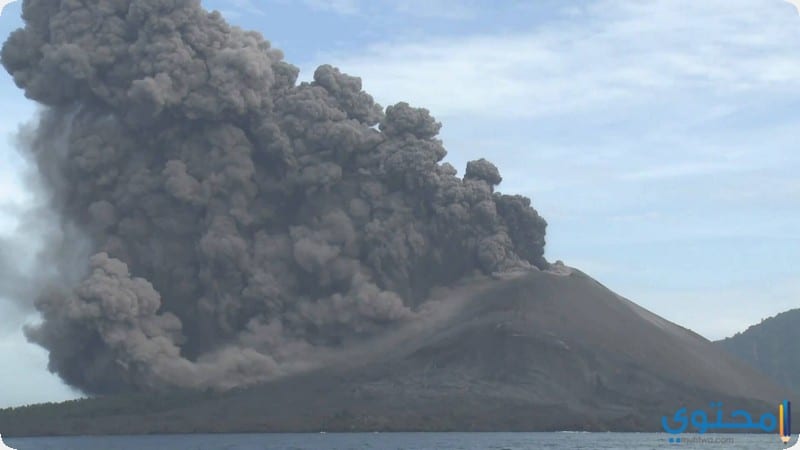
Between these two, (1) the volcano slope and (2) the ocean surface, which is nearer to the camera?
(2) the ocean surface

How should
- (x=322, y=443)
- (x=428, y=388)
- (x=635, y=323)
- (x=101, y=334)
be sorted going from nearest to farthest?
(x=322, y=443) → (x=101, y=334) → (x=428, y=388) → (x=635, y=323)

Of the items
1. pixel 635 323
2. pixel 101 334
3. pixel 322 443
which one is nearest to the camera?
pixel 322 443

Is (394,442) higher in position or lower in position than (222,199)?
lower

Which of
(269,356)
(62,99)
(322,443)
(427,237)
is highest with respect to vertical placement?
(62,99)

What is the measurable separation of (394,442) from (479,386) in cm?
1956

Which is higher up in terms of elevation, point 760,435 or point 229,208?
point 229,208

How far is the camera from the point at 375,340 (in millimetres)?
119875

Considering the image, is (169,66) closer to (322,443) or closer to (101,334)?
(101,334)

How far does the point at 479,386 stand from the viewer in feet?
390

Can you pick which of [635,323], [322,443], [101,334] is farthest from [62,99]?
[635,323]

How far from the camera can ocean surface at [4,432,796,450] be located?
94250mm

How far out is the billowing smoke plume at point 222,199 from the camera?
114250mm

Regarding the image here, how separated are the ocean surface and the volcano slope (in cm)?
145

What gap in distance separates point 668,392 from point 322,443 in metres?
35.0
